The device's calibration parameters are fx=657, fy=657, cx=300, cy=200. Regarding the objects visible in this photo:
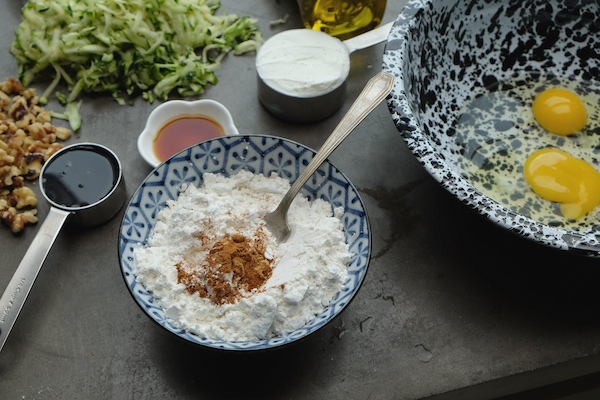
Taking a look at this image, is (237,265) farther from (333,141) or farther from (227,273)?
(333,141)

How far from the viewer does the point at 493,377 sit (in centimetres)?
170

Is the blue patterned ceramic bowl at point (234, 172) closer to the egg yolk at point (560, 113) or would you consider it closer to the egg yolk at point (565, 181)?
the egg yolk at point (565, 181)

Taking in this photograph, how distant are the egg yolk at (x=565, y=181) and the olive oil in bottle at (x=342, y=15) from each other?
74cm

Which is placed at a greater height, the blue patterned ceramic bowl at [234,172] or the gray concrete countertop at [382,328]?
the blue patterned ceramic bowl at [234,172]

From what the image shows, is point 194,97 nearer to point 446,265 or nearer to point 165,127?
point 165,127

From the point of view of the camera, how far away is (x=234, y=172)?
72.9 inches

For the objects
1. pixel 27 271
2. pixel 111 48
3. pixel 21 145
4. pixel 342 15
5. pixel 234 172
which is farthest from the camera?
pixel 342 15

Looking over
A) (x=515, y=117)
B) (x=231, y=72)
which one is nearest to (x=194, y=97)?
(x=231, y=72)

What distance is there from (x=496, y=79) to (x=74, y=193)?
1379 mm

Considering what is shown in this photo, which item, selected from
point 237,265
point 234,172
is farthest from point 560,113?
point 237,265

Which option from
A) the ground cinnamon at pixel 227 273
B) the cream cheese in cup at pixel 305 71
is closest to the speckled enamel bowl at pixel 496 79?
the cream cheese in cup at pixel 305 71

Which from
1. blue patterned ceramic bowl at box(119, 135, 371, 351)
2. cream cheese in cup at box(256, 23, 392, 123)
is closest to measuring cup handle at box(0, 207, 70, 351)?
blue patterned ceramic bowl at box(119, 135, 371, 351)

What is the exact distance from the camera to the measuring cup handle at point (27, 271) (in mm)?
1650

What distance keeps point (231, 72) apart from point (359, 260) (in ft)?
3.11
